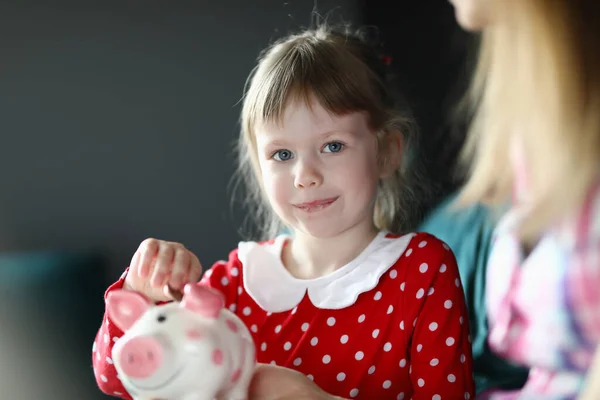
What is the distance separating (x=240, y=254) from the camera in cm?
101

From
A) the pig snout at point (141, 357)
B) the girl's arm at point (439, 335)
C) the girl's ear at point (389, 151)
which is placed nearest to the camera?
the pig snout at point (141, 357)

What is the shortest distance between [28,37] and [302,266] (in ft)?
2.65

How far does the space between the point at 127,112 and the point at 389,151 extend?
24.9 inches

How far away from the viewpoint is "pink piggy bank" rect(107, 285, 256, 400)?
1.95ft

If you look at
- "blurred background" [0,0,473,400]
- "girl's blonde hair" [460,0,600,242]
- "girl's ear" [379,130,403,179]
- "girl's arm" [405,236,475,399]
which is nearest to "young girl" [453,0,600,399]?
"girl's blonde hair" [460,0,600,242]

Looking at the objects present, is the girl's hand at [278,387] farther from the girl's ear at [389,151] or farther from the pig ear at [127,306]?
the girl's ear at [389,151]

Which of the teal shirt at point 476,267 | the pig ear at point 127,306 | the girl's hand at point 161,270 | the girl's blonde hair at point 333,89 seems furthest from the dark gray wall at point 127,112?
the pig ear at point 127,306

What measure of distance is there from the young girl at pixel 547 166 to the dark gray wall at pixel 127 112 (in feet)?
2.43

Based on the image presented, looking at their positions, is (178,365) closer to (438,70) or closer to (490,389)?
(490,389)

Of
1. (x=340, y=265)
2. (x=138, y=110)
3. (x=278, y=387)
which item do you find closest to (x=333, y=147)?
(x=340, y=265)

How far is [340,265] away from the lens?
96cm

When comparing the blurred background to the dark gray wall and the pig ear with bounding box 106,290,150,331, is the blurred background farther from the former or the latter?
the pig ear with bounding box 106,290,150,331

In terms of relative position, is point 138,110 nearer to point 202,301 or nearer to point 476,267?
point 476,267

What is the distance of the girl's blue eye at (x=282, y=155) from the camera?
91 centimetres
